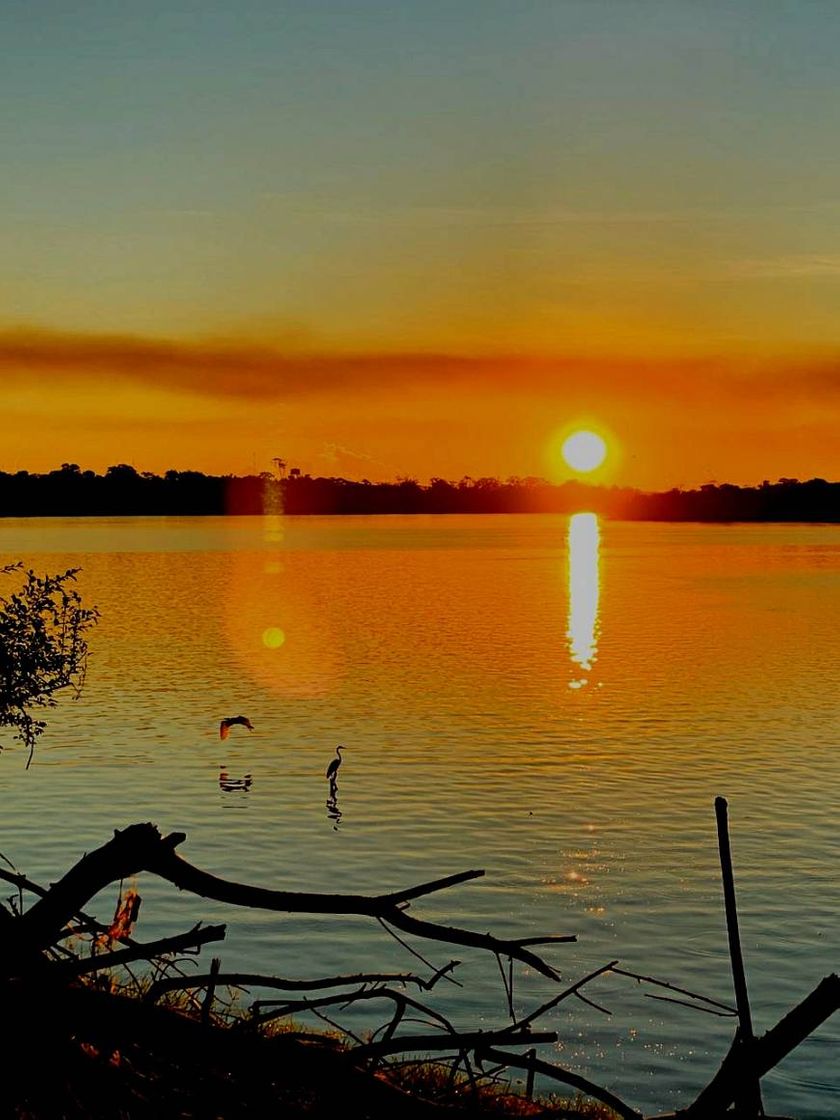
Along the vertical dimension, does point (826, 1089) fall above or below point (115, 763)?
below

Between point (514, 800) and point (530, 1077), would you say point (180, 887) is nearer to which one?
point (530, 1077)

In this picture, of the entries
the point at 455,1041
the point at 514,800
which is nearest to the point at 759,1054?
the point at 455,1041

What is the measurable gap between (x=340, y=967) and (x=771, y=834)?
50.9 ft

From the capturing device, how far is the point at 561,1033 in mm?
23234

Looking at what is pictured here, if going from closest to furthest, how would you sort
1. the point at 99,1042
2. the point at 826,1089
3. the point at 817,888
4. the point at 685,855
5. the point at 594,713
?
the point at 99,1042, the point at 826,1089, the point at 817,888, the point at 685,855, the point at 594,713

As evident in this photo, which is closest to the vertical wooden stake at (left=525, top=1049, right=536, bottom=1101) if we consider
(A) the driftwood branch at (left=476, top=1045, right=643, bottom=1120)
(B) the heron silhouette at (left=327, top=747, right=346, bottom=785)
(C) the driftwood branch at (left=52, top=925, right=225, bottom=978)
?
(A) the driftwood branch at (left=476, top=1045, right=643, bottom=1120)

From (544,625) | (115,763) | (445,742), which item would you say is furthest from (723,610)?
(115,763)

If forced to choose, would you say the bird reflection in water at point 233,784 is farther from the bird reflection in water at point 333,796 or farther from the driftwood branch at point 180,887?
the driftwood branch at point 180,887

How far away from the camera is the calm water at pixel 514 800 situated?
25562 millimetres

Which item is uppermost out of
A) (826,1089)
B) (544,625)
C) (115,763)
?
(544,625)

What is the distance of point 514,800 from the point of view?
4306 cm

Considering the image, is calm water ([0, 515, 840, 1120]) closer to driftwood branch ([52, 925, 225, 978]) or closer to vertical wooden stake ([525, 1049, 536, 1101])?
vertical wooden stake ([525, 1049, 536, 1101])

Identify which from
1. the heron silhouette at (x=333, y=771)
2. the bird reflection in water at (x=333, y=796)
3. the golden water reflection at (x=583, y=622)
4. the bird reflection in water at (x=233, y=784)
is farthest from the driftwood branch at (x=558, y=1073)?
the golden water reflection at (x=583, y=622)

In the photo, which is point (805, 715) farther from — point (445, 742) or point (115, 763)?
point (115, 763)
